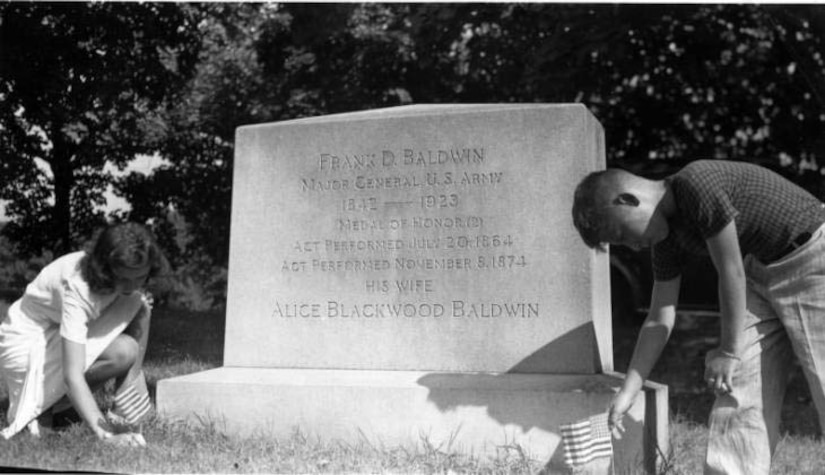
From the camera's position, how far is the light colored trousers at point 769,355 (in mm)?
2934

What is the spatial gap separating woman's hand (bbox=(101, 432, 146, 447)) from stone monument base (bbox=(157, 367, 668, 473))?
1.66ft

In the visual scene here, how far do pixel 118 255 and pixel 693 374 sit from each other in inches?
199

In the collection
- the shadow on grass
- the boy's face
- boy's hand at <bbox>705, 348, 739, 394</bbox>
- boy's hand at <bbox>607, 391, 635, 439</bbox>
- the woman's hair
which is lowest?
the shadow on grass

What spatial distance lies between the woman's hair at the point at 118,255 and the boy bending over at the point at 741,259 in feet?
6.33

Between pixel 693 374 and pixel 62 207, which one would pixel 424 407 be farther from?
pixel 62 207

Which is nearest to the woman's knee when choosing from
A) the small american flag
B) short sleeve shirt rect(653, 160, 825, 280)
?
the small american flag

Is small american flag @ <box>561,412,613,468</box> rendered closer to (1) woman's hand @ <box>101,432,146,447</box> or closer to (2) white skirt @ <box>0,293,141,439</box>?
(1) woman's hand @ <box>101,432,146,447</box>

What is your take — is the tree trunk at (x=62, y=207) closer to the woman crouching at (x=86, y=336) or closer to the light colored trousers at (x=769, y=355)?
the woman crouching at (x=86, y=336)

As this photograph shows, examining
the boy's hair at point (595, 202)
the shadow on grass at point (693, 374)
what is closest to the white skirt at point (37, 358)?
the boy's hair at point (595, 202)

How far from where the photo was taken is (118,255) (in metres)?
3.77

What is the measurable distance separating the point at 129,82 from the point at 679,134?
7.33m

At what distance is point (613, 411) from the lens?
3123mm

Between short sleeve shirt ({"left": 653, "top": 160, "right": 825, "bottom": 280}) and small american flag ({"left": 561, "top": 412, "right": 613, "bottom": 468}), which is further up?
short sleeve shirt ({"left": 653, "top": 160, "right": 825, "bottom": 280})

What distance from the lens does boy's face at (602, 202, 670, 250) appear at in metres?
2.89
